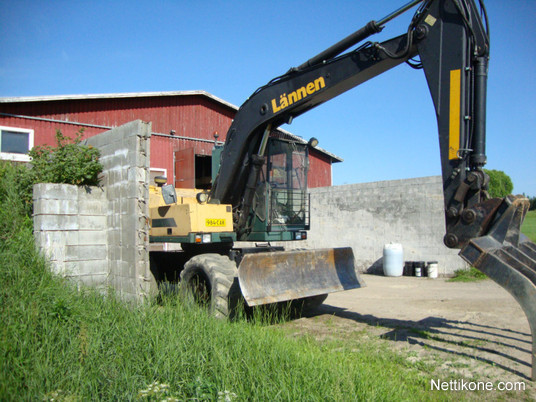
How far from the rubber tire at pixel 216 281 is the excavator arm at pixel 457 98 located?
8.74 feet

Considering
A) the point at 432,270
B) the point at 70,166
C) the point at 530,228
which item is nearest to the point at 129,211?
the point at 70,166

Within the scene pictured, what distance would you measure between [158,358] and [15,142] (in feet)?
34.7

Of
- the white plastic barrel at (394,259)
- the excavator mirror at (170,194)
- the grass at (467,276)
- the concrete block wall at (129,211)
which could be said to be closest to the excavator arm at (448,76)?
the excavator mirror at (170,194)

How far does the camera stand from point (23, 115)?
1229 centimetres

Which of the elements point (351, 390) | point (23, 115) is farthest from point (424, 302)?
point (23, 115)

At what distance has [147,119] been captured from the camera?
15.0 m

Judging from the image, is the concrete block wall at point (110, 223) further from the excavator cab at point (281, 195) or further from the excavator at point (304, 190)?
the excavator cab at point (281, 195)

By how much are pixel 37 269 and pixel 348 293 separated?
21.8ft

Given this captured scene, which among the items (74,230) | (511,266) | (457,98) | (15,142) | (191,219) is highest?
(15,142)

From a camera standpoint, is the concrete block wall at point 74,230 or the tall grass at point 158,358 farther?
the concrete block wall at point 74,230

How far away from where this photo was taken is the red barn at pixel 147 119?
40.0ft

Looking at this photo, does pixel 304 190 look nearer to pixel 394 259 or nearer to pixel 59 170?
pixel 59 170

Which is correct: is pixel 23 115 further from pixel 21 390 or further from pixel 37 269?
pixel 21 390

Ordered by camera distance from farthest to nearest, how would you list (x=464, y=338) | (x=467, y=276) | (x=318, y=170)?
(x=318, y=170) → (x=467, y=276) → (x=464, y=338)
